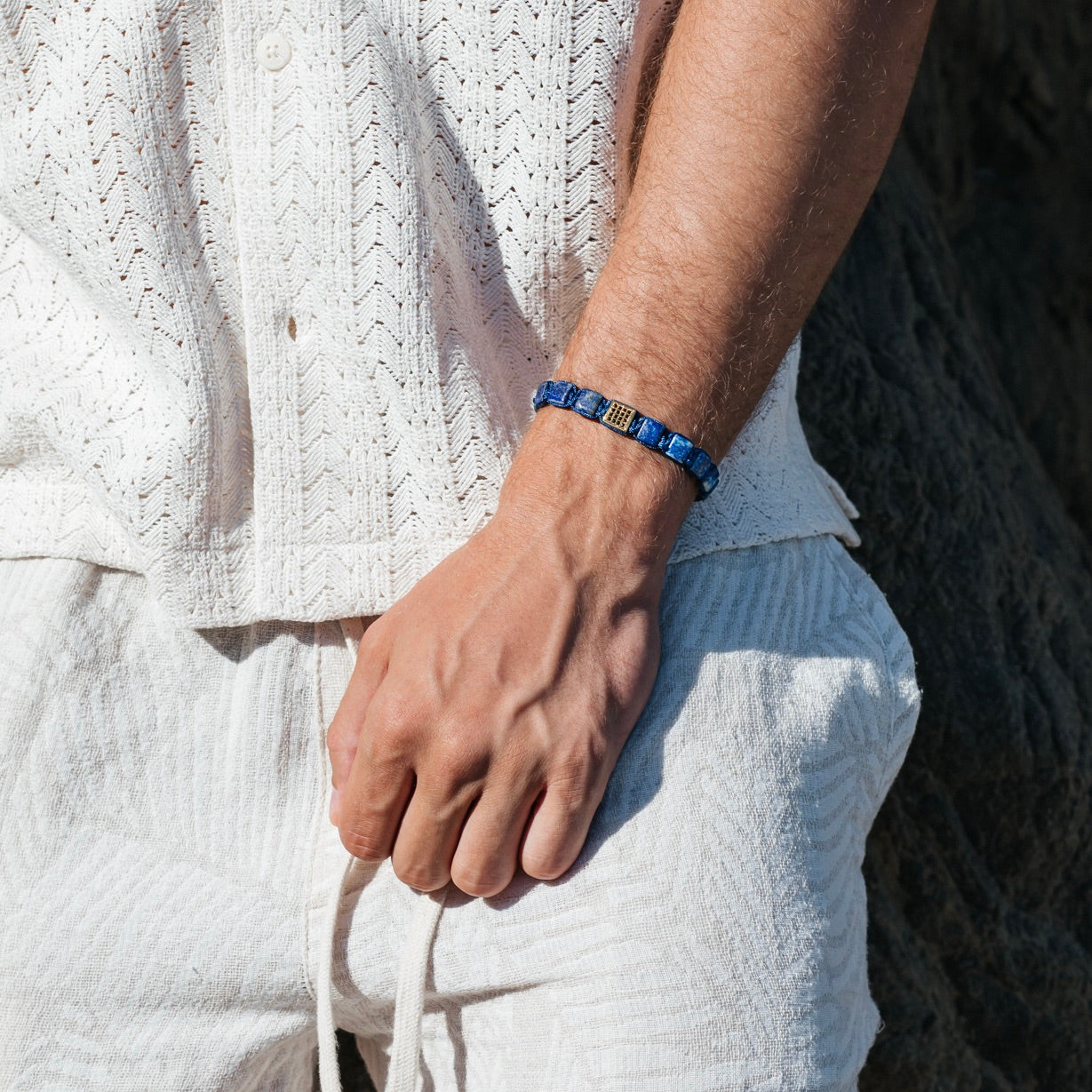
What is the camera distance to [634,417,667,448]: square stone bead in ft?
3.08

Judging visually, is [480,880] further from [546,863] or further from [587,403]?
[587,403]

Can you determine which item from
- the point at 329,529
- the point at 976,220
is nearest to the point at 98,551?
the point at 329,529

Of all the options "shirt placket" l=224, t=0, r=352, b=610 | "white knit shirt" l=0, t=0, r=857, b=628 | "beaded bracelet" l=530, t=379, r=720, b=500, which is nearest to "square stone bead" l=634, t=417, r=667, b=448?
"beaded bracelet" l=530, t=379, r=720, b=500

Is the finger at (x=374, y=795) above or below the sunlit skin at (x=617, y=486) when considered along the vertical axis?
below

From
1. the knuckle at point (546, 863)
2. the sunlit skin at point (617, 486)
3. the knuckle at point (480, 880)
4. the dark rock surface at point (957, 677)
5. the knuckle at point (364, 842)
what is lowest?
the dark rock surface at point (957, 677)

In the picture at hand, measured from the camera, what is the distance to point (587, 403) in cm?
95

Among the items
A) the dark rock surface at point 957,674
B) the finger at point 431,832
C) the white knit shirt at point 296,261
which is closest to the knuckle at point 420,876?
the finger at point 431,832

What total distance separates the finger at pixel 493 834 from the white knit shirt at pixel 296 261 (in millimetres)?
232

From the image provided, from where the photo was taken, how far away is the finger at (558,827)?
2.89 feet

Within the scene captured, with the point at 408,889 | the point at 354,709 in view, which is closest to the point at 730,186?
the point at 354,709

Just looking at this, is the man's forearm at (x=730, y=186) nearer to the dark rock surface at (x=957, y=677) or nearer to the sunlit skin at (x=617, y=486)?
the sunlit skin at (x=617, y=486)

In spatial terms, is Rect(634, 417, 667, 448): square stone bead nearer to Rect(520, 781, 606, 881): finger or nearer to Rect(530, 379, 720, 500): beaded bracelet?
Rect(530, 379, 720, 500): beaded bracelet

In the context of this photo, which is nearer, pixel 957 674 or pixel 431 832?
pixel 431 832

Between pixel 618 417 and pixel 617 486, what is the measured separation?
0.20 ft
